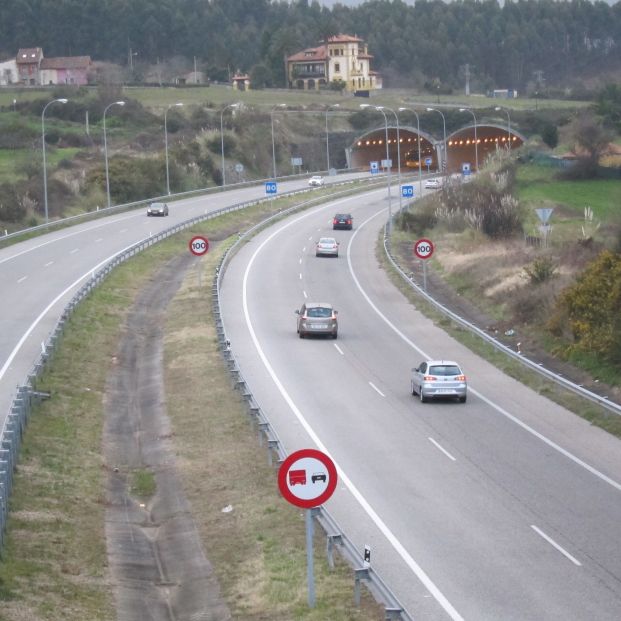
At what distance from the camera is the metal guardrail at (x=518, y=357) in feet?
94.1

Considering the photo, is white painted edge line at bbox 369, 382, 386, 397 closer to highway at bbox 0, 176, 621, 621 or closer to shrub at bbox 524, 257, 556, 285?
highway at bbox 0, 176, 621, 621

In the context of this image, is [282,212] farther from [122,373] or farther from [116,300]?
[122,373]

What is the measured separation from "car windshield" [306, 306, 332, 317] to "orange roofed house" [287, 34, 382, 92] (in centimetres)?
14908

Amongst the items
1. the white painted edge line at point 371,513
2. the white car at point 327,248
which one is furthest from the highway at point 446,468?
the white car at point 327,248

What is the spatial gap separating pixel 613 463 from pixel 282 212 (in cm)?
6439

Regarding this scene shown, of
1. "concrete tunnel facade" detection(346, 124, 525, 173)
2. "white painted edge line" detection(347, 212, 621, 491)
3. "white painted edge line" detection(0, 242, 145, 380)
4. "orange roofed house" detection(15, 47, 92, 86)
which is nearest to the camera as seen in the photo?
"white painted edge line" detection(347, 212, 621, 491)

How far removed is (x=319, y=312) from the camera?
4216 centimetres

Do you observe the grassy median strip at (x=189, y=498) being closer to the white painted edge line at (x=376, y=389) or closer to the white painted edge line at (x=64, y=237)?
the white painted edge line at (x=376, y=389)

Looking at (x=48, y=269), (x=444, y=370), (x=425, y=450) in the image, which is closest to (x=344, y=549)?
(x=425, y=450)

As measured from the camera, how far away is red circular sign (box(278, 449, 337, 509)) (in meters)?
14.3

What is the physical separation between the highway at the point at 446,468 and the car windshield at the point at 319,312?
0.91 meters

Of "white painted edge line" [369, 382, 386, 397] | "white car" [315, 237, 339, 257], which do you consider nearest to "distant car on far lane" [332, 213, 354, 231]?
"white car" [315, 237, 339, 257]

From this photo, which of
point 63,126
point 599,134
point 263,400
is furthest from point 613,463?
point 63,126

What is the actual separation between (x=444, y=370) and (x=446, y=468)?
7283 millimetres
